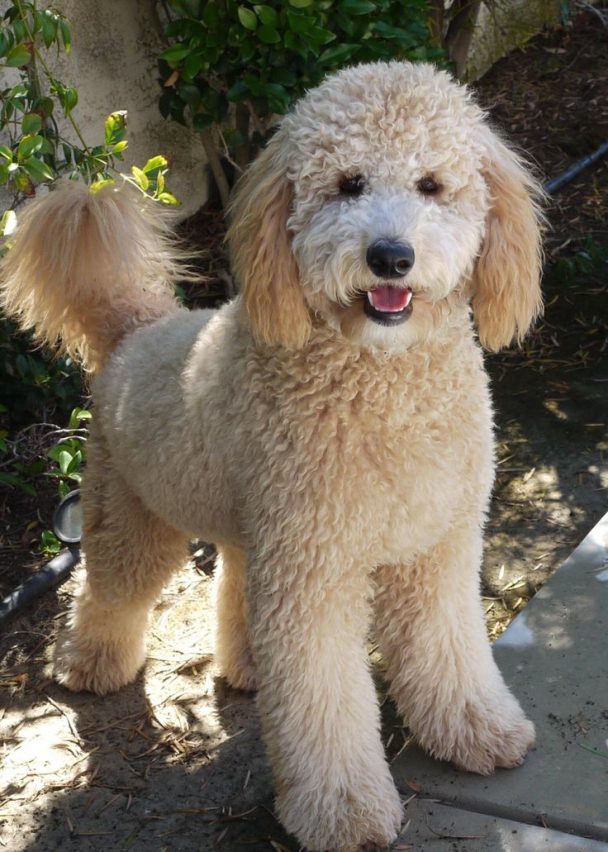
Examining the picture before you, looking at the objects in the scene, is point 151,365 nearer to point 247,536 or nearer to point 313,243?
point 247,536

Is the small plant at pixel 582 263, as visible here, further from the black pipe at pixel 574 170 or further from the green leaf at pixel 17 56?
the green leaf at pixel 17 56

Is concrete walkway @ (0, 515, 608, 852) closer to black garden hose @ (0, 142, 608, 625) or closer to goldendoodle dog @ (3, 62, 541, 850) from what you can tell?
goldendoodle dog @ (3, 62, 541, 850)

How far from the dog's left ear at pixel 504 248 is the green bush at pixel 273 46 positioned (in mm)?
1744

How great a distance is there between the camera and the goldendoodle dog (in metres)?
2.18

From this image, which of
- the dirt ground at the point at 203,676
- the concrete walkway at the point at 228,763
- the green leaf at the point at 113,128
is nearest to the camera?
the concrete walkway at the point at 228,763

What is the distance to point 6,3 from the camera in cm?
413

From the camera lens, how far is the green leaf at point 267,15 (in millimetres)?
3908

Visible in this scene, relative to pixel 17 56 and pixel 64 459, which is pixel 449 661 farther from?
pixel 17 56

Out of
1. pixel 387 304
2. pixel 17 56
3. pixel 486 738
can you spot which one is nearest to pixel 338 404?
pixel 387 304

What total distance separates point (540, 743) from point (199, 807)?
90 cm

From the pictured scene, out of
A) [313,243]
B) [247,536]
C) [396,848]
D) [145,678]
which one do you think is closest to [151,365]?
[247,536]

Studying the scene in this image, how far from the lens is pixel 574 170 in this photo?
19.9 ft

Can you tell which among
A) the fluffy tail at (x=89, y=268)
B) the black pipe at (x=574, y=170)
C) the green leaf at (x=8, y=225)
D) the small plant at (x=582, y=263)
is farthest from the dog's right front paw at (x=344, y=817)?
the black pipe at (x=574, y=170)

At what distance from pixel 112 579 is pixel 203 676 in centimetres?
48
